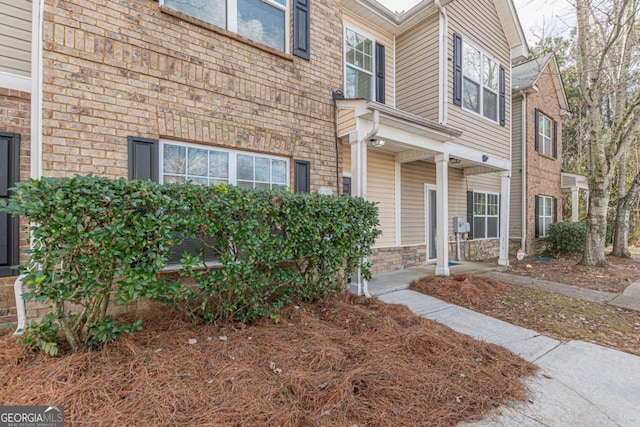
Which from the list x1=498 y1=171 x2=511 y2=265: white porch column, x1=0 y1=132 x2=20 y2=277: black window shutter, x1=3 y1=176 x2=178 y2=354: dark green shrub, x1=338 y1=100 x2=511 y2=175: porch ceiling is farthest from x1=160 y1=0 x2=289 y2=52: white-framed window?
x1=498 y1=171 x2=511 y2=265: white porch column

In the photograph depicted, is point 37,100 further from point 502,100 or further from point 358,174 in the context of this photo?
point 502,100

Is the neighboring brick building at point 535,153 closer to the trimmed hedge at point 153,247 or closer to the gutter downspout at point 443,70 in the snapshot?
the gutter downspout at point 443,70

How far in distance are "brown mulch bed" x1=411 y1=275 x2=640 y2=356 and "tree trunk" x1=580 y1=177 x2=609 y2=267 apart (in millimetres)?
4093

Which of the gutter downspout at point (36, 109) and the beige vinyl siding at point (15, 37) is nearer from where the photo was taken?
the gutter downspout at point (36, 109)

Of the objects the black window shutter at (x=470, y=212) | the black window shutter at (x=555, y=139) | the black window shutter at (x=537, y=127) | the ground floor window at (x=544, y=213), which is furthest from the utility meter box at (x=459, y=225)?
the black window shutter at (x=555, y=139)

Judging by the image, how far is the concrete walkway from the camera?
89.0 inches

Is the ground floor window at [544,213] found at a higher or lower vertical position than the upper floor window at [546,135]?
lower

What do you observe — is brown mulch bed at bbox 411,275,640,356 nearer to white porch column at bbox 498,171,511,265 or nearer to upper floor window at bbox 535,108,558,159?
white porch column at bbox 498,171,511,265

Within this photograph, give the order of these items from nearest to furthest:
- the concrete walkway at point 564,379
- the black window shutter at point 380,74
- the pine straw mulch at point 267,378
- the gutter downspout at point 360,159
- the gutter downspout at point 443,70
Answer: the pine straw mulch at point 267,378, the concrete walkway at point 564,379, the gutter downspout at point 360,159, the gutter downspout at point 443,70, the black window shutter at point 380,74

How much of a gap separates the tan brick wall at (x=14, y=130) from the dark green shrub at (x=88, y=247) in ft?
3.98

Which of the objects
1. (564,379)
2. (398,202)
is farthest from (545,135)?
(564,379)

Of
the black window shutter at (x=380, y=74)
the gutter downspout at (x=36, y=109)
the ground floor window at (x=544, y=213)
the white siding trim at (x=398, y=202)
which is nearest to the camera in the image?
the gutter downspout at (x=36, y=109)

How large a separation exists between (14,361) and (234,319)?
1827 mm

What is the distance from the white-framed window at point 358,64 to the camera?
6.42 metres
